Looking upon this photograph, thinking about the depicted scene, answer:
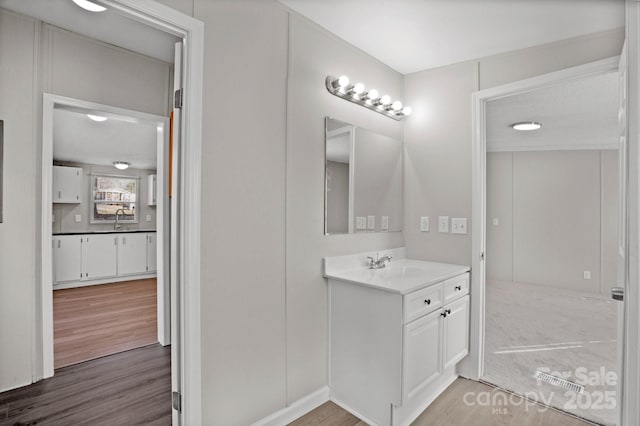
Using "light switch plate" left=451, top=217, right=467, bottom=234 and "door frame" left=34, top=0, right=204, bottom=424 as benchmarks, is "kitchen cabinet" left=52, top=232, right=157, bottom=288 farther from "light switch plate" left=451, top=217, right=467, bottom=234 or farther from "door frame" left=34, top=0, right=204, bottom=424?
"light switch plate" left=451, top=217, right=467, bottom=234

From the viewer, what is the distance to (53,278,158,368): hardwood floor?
2.98 m

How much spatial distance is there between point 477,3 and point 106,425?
10.7 ft

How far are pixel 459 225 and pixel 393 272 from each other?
68 centimetres

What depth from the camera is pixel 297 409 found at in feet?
6.59

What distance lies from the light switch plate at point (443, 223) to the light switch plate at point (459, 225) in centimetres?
4

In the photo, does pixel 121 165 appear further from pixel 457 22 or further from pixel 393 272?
pixel 457 22

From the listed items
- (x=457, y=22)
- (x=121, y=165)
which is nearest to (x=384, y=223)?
(x=457, y=22)

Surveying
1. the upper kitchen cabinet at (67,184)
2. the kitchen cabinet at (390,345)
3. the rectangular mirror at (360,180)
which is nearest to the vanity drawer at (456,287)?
the kitchen cabinet at (390,345)

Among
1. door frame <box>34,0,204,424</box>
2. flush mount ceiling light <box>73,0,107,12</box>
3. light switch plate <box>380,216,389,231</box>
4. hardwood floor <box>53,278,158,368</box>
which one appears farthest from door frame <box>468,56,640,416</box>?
hardwood floor <box>53,278,158,368</box>

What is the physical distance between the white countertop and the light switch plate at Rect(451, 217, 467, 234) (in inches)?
10.7

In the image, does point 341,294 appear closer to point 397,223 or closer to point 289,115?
point 397,223

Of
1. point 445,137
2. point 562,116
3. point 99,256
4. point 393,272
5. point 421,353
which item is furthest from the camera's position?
point 99,256

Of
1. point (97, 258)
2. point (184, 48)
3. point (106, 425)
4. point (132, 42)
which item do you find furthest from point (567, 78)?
point (97, 258)

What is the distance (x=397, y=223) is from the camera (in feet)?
9.39
